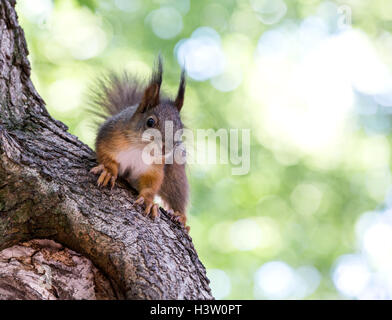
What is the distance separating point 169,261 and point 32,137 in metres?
1.02

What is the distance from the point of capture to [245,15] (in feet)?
18.1

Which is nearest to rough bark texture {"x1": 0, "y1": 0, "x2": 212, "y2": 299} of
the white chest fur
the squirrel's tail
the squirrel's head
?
the white chest fur

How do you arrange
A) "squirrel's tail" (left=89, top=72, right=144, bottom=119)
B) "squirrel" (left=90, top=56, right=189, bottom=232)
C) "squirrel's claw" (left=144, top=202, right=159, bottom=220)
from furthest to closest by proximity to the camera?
"squirrel's tail" (left=89, top=72, right=144, bottom=119) → "squirrel" (left=90, top=56, right=189, bottom=232) → "squirrel's claw" (left=144, top=202, right=159, bottom=220)

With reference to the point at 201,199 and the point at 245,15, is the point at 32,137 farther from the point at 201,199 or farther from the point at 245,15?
the point at 245,15

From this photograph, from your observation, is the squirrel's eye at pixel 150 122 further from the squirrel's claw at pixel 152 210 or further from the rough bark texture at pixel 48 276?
the rough bark texture at pixel 48 276

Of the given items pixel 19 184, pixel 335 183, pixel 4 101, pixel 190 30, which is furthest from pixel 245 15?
pixel 19 184

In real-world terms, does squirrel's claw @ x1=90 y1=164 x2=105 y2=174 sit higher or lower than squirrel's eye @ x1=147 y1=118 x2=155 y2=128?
lower

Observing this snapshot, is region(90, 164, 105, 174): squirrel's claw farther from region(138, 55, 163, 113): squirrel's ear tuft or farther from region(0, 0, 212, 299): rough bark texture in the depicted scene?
region(138, 55, 163, 113): squirrel's ear tuft

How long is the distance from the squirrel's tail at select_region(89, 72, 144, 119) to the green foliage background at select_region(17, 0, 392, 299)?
0.91 metres

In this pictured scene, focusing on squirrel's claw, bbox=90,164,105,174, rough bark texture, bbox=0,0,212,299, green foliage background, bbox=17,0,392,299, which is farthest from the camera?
green foliage background, bbox=17,0,392,299

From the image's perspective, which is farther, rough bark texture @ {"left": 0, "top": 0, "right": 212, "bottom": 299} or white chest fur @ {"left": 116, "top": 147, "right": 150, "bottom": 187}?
white chest fur @ {"left": 116, "top": 147, "right": 150, "bottom": 187}

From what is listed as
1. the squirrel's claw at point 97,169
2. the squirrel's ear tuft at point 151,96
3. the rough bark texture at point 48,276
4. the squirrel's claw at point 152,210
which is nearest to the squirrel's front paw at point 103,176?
the squirrel's claw at point 97,169

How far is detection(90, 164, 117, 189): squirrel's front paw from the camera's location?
8.12ft
